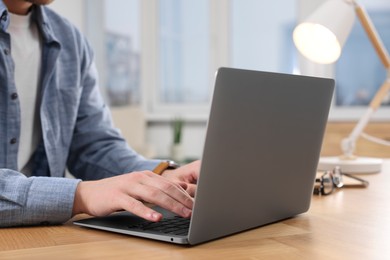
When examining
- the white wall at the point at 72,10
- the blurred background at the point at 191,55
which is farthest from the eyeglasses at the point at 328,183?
the blurred background at the point at 191,55

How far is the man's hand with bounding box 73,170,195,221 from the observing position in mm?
913

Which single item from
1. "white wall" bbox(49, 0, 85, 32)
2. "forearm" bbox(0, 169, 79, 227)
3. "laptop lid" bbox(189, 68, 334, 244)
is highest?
"white wall" bbox(49, 0, 85, 32)

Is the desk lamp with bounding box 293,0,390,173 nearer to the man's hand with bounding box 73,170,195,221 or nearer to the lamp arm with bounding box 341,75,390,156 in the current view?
the lamp arm with bounding box 341,75,390,156

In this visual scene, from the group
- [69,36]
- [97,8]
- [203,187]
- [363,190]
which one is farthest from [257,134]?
[97,8]

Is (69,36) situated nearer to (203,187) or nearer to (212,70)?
(203,187)

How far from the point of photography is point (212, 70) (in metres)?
5.47

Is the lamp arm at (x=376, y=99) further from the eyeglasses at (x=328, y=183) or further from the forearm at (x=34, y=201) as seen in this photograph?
the forearm at (x=34, y=201)

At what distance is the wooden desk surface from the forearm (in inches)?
0.7

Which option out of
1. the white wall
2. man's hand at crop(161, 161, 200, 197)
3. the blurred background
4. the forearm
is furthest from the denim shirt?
the blurred background

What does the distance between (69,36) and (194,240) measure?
3.08 ft

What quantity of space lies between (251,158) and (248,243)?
4.8 inches

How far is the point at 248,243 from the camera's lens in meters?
0.85

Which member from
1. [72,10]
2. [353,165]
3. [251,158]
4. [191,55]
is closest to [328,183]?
[353,165]

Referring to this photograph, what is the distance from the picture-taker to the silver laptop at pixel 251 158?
2.64 ft
